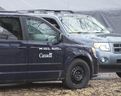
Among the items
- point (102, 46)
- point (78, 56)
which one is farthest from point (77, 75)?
point (102, 46)

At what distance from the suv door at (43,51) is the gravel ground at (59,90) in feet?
1.15

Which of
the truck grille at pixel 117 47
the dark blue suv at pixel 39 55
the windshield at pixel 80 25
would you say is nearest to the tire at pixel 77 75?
the dark blue suv at pixel 39 55

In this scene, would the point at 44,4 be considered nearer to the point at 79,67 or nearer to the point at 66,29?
the point at 66,29

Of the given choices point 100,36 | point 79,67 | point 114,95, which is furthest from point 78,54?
point 100,36

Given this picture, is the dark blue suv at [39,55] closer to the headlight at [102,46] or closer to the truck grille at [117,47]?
the headlight at [102,46]

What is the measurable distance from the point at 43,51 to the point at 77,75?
1.08 meters

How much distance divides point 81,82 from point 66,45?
0.91 meters

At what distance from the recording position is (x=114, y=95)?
11.6 meters

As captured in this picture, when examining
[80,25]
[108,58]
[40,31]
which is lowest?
[108,58]

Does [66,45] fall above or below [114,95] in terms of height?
above

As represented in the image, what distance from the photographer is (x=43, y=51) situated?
11.8 m

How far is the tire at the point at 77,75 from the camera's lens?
12219 mm

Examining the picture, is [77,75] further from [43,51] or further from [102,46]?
[102,46]

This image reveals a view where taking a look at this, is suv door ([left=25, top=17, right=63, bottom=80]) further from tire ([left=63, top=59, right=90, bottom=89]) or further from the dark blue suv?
tire ([left=63, top=59, right=90, bottom=89])
